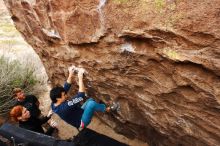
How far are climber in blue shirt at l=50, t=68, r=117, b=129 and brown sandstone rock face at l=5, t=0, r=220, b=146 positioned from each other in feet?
0.65

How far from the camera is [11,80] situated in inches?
329

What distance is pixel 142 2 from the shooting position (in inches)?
160

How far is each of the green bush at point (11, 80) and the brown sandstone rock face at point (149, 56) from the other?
2418mm

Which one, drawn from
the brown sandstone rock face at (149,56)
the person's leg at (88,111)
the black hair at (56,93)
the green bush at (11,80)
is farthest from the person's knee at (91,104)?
the green bush at (11,80)

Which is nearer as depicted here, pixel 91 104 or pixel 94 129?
pixel 91 104

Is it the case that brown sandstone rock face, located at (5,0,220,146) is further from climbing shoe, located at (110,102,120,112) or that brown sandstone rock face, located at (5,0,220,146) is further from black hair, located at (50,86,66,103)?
black hair, located at (50,86,66,103)

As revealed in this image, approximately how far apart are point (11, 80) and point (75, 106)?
346 cm

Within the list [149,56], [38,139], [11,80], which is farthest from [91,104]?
[11,80]

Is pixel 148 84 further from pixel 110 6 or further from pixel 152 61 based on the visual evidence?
pixel 110 6

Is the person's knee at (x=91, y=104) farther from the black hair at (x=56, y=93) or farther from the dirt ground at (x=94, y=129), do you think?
the dirt ground at (x=94, y=129)

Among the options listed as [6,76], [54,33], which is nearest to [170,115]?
[54,33]

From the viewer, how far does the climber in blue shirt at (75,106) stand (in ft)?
17.1

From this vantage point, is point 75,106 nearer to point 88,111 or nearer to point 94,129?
point 88,111

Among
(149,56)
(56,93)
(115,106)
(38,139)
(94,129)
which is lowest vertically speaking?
(94,129)
